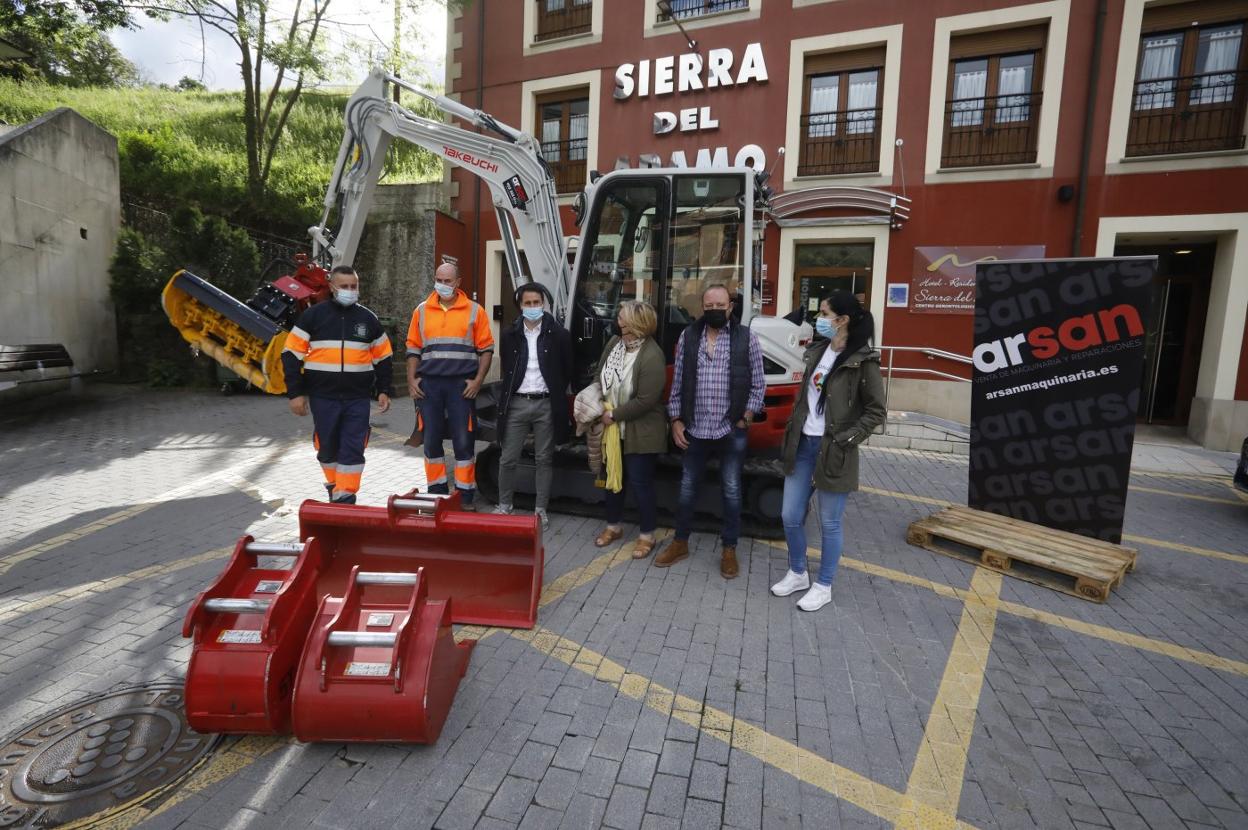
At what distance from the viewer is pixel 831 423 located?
3.74 m

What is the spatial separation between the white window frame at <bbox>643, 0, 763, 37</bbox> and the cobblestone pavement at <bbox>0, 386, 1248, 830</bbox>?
34.0 ft

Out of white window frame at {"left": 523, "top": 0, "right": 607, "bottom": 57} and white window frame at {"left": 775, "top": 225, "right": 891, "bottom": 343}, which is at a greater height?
white window frame at {"left": 523, "top": 0, "right": 607, "bottom": 57}

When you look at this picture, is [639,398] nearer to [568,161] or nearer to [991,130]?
[991,130]

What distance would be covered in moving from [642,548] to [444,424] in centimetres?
200

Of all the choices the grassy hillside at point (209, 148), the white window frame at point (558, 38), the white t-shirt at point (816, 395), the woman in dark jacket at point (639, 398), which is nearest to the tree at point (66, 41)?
the grassy hillside at point (209, 148)

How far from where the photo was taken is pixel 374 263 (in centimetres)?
1396

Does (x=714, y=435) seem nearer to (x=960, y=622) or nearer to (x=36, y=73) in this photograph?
(x=960, y=622)

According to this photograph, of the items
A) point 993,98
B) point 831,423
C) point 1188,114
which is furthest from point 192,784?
point 1188,114

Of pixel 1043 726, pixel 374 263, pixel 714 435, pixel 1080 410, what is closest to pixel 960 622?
pixel 1043 726

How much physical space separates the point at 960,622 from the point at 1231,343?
31.0 feet

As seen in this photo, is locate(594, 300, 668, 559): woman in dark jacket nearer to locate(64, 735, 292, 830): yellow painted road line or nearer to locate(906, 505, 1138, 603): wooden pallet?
locate(906, 505, 1138, 603): wooden pallet

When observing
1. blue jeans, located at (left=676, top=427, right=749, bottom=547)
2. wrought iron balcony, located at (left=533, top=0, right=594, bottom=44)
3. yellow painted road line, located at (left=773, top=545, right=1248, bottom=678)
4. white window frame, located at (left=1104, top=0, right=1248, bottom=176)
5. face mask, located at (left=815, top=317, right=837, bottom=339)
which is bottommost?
yellow painted road line, located at (left=773, top=545, right=1248, bottom=678)

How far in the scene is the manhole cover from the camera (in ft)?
7.25

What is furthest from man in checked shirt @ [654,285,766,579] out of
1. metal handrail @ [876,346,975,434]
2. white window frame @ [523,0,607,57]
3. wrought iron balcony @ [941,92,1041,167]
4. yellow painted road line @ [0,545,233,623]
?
white window frame @ [523,0,607,57]
